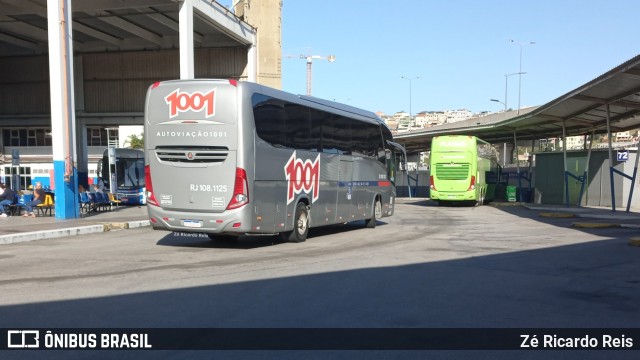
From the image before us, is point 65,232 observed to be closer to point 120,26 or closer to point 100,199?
point 100,199

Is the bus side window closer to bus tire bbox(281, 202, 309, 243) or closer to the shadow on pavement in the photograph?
bus tire bbox(281, 202, 309, 243)

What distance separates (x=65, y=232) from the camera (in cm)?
1633

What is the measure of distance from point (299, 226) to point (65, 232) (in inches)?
279

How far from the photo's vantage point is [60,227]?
55.7 feet

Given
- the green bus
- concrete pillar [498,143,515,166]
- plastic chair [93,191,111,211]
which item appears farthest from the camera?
concrete pillar [498,143,515,166]

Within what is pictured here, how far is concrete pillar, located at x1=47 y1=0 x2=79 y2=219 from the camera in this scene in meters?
19.6

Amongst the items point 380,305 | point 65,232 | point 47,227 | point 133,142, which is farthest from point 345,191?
point 133,142

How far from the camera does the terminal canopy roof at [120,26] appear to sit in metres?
27.5

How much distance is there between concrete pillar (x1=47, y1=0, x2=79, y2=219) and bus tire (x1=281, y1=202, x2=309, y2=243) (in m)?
9.66

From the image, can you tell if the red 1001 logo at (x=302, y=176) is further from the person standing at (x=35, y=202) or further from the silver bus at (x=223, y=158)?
the person standing at (x=35, y=202)

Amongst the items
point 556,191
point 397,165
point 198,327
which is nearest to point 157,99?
point 198,327

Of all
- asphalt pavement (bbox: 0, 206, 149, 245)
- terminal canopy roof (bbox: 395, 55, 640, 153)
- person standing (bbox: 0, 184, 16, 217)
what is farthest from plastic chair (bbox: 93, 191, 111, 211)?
terminal canopy roof (bbox: 395, 55, 640, 153)

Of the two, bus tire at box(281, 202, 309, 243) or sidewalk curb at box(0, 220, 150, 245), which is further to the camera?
sidewalk curb at box(0, 220, 150, 245)

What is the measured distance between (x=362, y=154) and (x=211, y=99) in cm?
787
